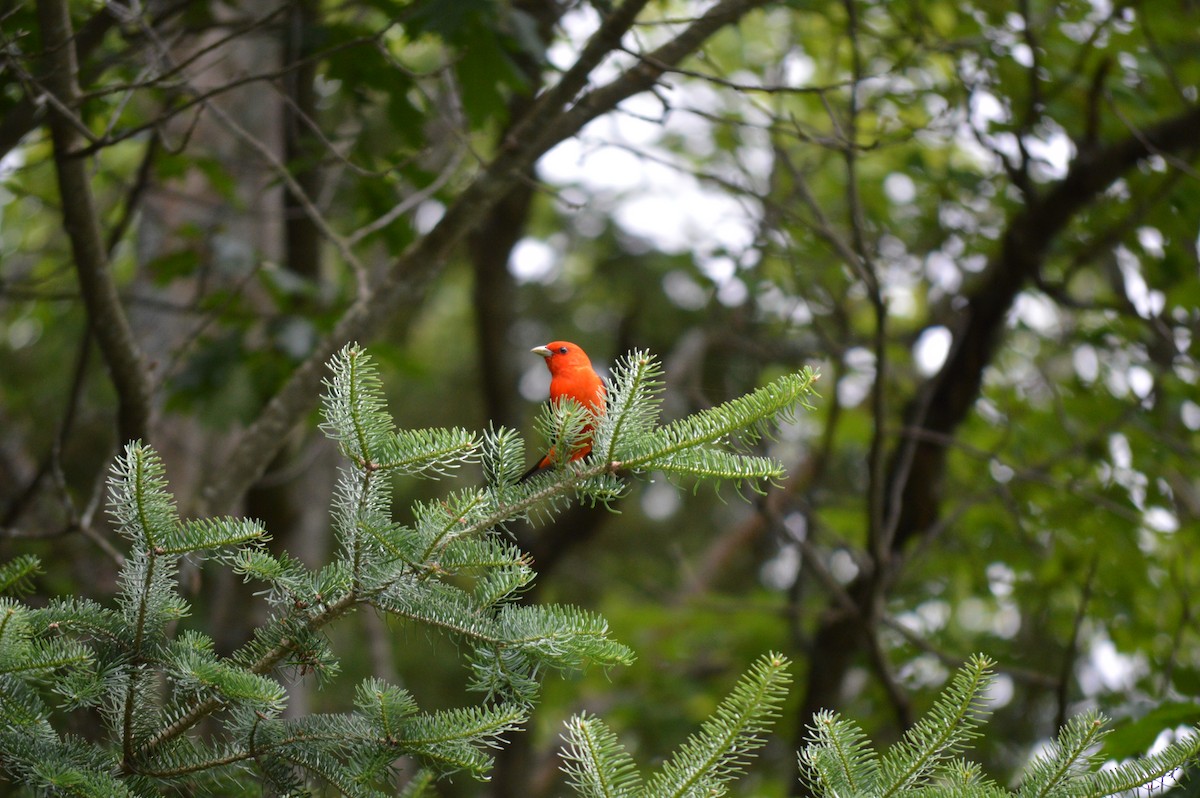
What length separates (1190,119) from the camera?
4.49 metres

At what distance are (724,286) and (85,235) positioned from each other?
3131 mm

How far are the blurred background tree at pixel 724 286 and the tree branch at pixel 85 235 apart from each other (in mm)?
11

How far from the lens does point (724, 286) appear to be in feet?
17.1

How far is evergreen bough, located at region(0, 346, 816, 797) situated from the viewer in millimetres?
1629

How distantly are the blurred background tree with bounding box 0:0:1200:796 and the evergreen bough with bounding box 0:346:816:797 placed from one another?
132 centimetres

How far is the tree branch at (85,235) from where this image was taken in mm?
2836

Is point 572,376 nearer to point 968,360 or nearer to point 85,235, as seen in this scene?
point 85,235

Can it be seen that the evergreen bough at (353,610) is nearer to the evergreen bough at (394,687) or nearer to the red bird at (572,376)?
the evergreen bough at (394,687)

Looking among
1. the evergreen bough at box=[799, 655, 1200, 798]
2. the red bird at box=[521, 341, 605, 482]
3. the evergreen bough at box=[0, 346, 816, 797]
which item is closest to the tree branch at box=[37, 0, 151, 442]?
the red bird at box=[521, 341, 605, 482]

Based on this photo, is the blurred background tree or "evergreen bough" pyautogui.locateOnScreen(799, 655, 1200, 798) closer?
"evergreen bough" pyautogui.locateOnScreen(799, 655, 1200, 798)

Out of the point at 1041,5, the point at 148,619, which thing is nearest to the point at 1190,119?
the point at 1041,5

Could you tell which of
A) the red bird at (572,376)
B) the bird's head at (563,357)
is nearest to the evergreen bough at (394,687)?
the red bird at (572,376)

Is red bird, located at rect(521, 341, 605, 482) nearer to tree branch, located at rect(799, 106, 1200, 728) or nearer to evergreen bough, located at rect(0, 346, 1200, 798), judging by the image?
evergreen bough, located at rect(0, 346, 1200, 798)

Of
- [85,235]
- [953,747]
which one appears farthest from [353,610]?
[85,235]
